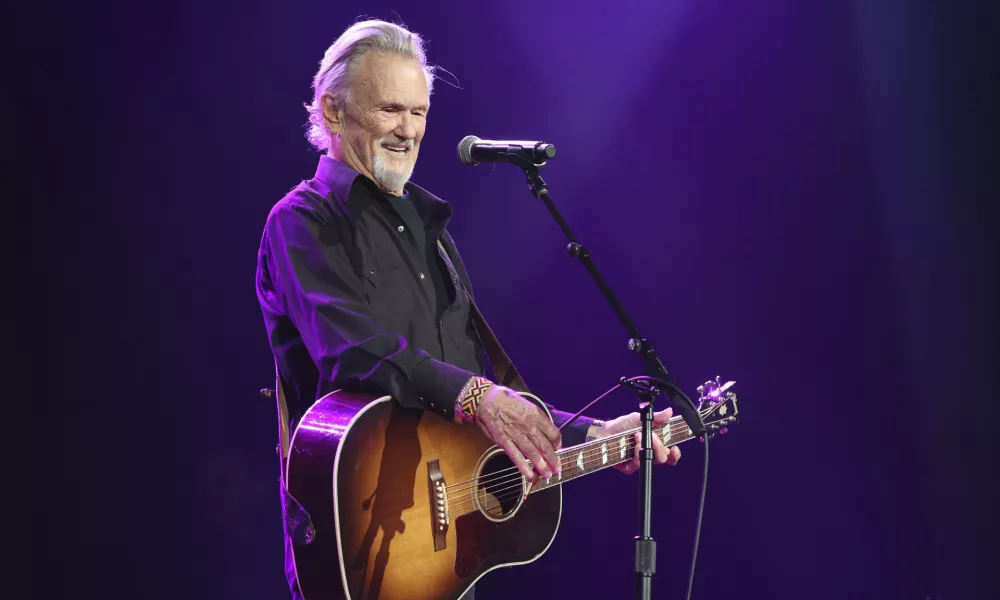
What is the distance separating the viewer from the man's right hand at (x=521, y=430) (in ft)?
6.23

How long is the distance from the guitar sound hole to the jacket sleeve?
0.35 m

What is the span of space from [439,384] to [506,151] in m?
0.62

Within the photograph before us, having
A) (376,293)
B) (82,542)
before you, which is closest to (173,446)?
(82,542)

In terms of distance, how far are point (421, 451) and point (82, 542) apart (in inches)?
67.3

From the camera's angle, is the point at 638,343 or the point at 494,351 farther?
the point at 494,351

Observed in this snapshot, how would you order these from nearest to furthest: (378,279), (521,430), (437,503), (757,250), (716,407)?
(521,430)
(437,503)
(378,279)
(716,407)
(757,250)

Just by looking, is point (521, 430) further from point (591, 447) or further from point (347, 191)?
point (347, 191)

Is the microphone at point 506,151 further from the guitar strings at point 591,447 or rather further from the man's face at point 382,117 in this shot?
the guitar strings at point 591,447

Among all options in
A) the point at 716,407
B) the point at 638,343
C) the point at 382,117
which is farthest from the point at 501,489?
the point at 382,117

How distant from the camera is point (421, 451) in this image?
208 cm

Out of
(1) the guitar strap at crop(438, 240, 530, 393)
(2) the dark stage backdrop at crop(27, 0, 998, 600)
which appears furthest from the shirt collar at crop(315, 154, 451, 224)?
(2) the dark stage backdrop at crop(27, 0, 998, 600)

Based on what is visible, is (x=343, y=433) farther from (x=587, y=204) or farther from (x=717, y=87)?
(x=717, y=87)

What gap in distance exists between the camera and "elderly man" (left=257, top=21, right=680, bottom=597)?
1.95 meters

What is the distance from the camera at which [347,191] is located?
2.28 meters
